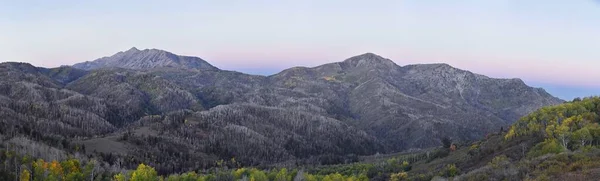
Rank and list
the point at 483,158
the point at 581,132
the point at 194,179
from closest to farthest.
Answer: the point at 581,132
the point at 483,158
the point at 194,179

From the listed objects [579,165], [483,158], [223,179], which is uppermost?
[579,165]

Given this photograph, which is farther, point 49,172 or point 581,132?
point 49,172

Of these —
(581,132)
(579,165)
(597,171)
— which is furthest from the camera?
(581,132)

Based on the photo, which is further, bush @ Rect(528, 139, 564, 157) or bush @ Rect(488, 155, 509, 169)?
bush @ Rect(528, 139, 564, 157)

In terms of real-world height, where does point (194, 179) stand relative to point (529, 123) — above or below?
below

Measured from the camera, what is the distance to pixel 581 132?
114 metres

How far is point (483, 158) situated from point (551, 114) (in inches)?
1324

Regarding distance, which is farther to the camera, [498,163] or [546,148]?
[546,148]

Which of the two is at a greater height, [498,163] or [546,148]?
[546,148]

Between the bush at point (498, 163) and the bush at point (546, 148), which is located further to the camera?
the bush at point (546, 148)

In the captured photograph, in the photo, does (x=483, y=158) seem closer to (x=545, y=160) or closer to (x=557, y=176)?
(x=545, y=160)

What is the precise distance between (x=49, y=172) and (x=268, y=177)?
7276 cm

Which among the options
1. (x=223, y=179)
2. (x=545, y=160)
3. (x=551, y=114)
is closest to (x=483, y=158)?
(x=551, y=114)

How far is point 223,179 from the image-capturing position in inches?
6845
